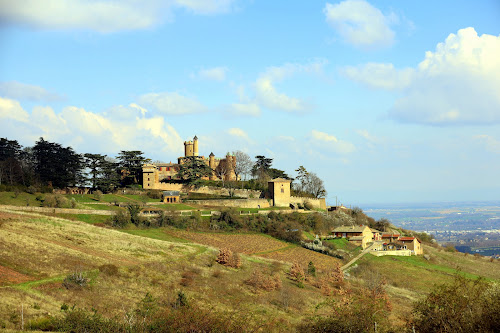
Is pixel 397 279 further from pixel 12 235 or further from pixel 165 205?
pixel 12 235

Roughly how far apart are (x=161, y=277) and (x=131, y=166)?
50.1 m

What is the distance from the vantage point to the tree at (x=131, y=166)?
82250 mm

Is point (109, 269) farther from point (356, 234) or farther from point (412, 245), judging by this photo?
point (412, 245)

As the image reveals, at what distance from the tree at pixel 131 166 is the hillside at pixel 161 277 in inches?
1010

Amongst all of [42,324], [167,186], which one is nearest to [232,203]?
[167,186]

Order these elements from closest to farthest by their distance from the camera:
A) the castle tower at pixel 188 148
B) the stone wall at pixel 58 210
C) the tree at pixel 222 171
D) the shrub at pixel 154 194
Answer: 1. the stone wall at pixel 58 210
2. the shrub at pixel 154 194
3. the tree at pixel 222 171
4. the castle tower at pixel 188 148

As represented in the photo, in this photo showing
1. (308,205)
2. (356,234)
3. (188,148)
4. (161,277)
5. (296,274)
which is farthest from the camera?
(188,148)

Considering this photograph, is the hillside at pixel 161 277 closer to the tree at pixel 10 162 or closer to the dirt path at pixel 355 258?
the dirt path at pixel 355 258

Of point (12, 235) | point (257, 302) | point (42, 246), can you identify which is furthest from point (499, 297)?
point (12, 235)

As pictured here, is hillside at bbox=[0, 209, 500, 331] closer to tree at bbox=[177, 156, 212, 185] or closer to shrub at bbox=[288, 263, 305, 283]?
shrub at bbox=[288, 263, 305, 283]

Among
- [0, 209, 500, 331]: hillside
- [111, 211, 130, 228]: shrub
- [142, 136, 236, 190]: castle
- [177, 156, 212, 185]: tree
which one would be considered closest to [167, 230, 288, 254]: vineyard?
[0, 209, 500, 331]: hillside

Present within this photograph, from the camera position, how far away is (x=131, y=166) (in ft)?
271

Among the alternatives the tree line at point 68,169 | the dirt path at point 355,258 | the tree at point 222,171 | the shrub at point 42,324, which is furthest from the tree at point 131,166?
the shrub at point 42,324

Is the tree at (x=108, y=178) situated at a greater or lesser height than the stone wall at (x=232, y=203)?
greater
